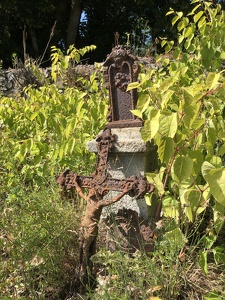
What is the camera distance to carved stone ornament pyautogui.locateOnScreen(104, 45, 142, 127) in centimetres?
193

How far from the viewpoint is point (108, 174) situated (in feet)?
6.34

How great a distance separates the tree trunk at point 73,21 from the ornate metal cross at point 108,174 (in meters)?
9.75

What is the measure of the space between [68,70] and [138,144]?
312cm

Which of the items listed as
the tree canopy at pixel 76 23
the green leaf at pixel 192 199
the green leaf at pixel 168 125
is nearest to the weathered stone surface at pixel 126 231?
the green leaf at pixel 192 199

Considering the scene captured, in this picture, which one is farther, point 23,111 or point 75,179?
point 23,111

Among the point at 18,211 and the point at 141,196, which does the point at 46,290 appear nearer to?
the point at 18,211

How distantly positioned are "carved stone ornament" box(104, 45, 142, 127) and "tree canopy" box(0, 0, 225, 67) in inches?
332

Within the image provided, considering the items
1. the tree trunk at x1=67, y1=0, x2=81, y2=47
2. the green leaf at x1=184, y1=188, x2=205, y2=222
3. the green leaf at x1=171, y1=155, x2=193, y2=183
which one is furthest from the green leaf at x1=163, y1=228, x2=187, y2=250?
the tree trunk at x1=67, y1=0, x2=81, y2=47

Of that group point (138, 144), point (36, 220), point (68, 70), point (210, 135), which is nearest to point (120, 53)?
point (138, 144)

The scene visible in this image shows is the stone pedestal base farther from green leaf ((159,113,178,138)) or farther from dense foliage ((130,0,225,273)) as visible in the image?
green leaf ((159,113,178,138))

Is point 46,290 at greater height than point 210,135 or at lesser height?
lesser

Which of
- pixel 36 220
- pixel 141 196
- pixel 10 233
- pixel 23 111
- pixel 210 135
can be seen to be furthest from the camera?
pixel 23 111

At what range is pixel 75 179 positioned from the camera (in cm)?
199

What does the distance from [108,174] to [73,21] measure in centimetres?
1052
